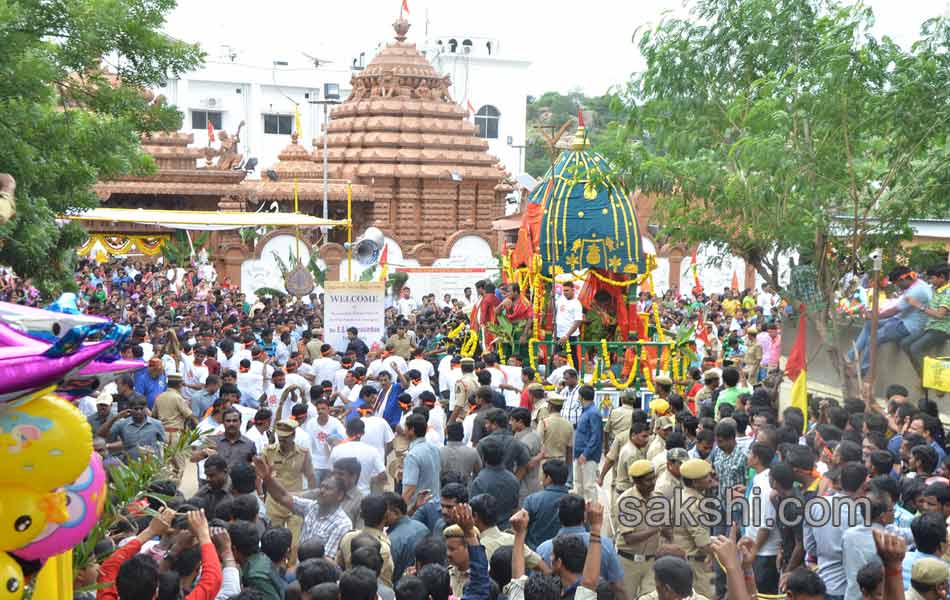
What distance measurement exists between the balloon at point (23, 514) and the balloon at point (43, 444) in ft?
0.12

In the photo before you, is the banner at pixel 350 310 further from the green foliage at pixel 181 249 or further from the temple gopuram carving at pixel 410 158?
the temple gopuram carving at pixel 410 158

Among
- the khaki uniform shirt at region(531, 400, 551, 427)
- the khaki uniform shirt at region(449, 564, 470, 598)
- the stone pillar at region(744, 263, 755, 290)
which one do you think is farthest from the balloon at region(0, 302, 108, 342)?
the stone pillar at region(744, 263, 755, 290)

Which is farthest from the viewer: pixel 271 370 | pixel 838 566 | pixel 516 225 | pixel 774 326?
pixel 516 225

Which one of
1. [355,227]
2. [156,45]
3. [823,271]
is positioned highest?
[156,45]

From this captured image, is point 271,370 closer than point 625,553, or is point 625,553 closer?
point 625,553

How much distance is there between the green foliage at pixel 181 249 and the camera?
3344 centimetres

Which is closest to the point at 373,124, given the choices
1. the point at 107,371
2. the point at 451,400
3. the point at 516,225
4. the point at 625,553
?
the point at 516,225

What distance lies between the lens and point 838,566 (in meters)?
6.81

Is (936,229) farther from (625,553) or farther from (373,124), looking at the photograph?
(373,124)

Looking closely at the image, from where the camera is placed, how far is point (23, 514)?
4.12 metres

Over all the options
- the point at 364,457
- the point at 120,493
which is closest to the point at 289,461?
the point at 364,457

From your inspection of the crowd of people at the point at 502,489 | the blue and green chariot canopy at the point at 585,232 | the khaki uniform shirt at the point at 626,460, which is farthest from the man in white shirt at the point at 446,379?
the khaki uniform shirt at the point at 626,460

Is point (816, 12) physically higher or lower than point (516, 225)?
higher

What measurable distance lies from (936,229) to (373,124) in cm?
2084
